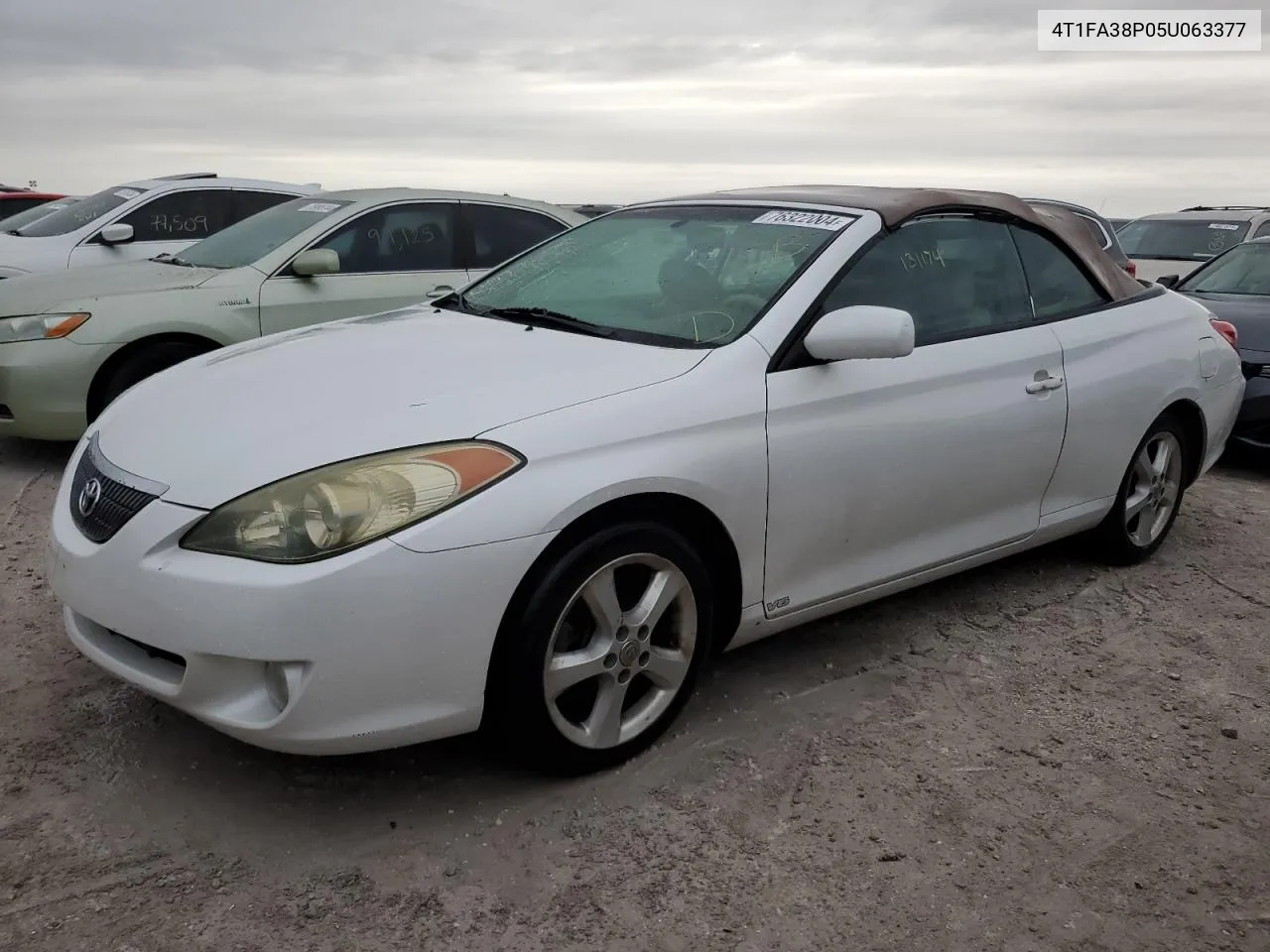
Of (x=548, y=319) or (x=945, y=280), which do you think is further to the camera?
(x=945, y=280)

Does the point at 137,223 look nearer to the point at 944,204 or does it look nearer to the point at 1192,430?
the point at 944,204

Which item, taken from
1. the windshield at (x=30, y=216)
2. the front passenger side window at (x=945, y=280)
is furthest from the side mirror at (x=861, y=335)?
the windshield at (x=30, y=216)

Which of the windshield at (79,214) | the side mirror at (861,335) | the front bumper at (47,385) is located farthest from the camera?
the windshield at (79,214)

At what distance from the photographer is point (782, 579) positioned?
335cm

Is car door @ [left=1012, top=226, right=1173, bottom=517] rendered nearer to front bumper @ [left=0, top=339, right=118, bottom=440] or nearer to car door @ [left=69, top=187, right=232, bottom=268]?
front bumper @ [left=0, top=339, right=118, bottom=440]

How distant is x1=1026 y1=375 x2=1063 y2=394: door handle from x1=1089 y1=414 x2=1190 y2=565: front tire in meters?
0.72

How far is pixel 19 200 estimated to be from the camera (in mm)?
13219

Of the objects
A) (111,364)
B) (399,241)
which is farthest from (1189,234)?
(111,364)

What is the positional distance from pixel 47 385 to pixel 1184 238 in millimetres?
11966

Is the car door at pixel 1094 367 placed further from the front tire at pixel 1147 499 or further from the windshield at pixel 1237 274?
the windshield at pixel 1237 274

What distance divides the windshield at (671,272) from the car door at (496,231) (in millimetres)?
2929

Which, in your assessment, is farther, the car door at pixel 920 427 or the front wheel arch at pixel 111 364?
the front wheel arch at pixel 111 364

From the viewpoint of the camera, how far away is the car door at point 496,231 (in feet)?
23.7

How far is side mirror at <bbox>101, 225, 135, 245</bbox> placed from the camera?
28.1 ft
